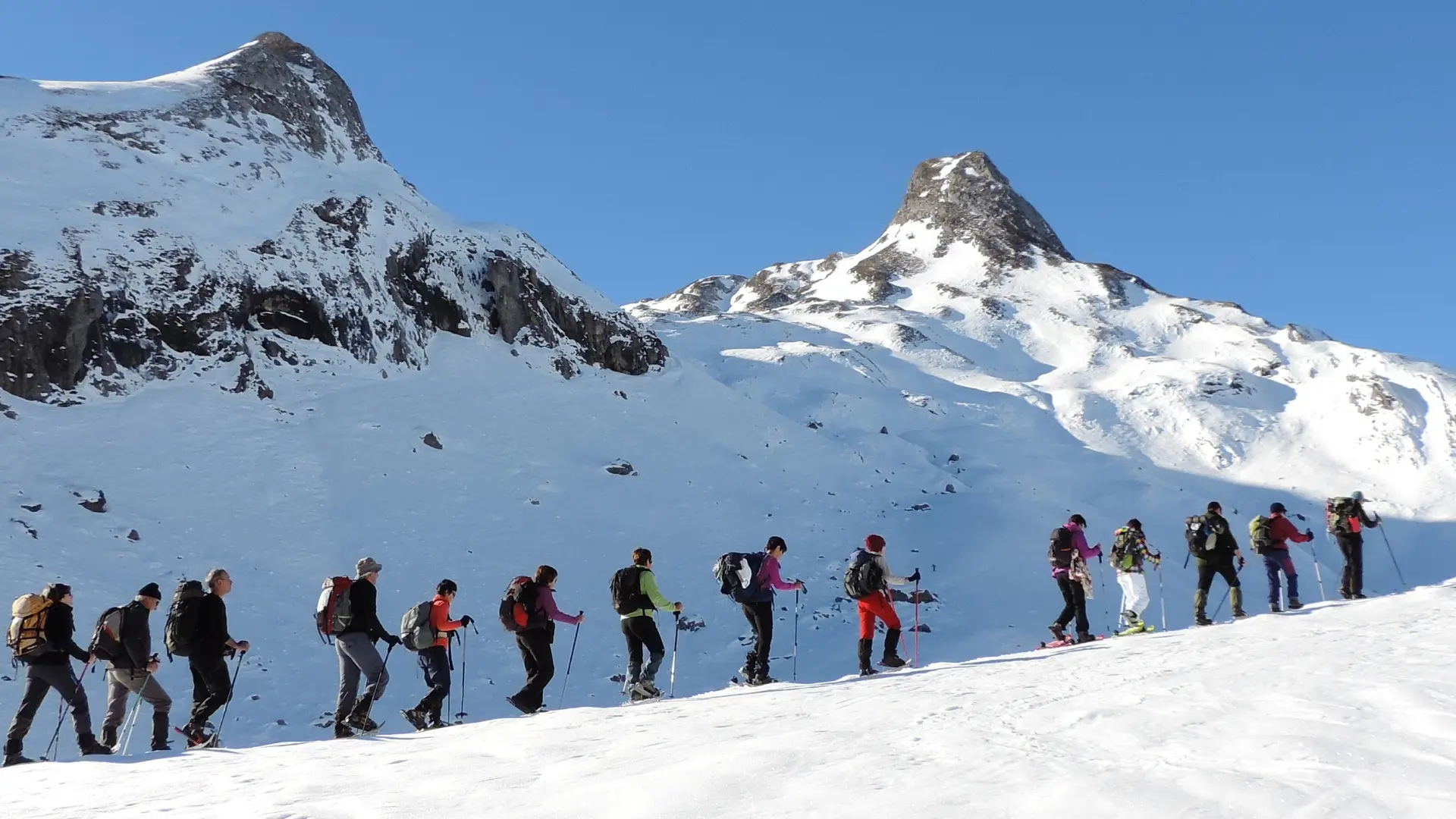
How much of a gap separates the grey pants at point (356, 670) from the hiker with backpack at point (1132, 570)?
10883mm

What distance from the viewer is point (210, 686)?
374 inches

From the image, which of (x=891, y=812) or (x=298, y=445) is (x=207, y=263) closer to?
(x=298, y=445)

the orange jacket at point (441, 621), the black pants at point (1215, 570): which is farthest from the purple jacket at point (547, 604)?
the black pants at point (1215, 570)

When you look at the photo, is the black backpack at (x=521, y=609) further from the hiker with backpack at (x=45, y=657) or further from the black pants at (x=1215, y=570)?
the black pants at (x=1215, y=570)

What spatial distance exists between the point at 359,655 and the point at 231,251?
2247 cm

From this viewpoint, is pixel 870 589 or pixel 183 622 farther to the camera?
pixel 870 589

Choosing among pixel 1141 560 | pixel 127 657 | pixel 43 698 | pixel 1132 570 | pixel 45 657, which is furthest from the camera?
pixel 1132 570

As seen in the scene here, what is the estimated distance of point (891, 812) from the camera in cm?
475

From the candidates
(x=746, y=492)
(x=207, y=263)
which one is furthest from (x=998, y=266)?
(x=207, y=263)

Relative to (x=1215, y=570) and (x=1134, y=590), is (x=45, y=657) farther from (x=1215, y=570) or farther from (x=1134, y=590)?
(x=1215, y=570)

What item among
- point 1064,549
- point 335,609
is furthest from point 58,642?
point 1064,549

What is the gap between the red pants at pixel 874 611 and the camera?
1156 centimetres

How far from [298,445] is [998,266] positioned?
258 feet

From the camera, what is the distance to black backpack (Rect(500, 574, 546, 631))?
10297mm
